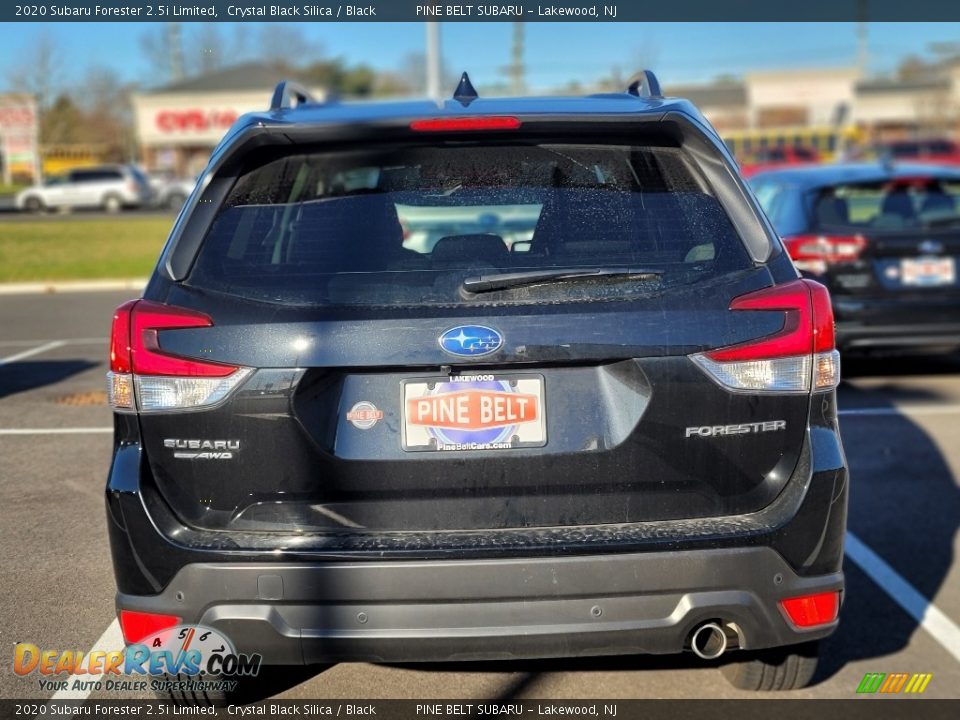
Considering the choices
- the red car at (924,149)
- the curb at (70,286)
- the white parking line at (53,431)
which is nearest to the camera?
the white parking line at (53,431)

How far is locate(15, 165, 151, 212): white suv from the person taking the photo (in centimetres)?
4294

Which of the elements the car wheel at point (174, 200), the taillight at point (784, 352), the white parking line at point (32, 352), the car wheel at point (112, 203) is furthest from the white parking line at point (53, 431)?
the car wheel at point (112, 203)

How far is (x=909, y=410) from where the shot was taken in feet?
26.4

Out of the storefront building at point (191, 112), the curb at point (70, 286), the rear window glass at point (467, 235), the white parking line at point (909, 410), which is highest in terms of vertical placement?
the rear window glass at point (467, 235)

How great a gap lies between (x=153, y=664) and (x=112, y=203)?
43197 mm

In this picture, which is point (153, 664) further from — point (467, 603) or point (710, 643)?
point (710, 643)

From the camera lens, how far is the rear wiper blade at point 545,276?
3.03 metres

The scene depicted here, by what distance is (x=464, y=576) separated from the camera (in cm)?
296

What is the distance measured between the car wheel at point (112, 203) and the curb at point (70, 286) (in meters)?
28.3

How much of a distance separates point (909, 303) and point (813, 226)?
0.93m

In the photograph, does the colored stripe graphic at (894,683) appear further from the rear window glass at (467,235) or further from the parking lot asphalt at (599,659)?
the rear window glass at (467,235)

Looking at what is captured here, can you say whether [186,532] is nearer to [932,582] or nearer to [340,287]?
[340,287]

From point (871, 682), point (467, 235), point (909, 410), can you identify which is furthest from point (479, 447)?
point (909, 410)

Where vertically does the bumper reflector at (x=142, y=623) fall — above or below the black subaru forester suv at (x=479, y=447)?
below
